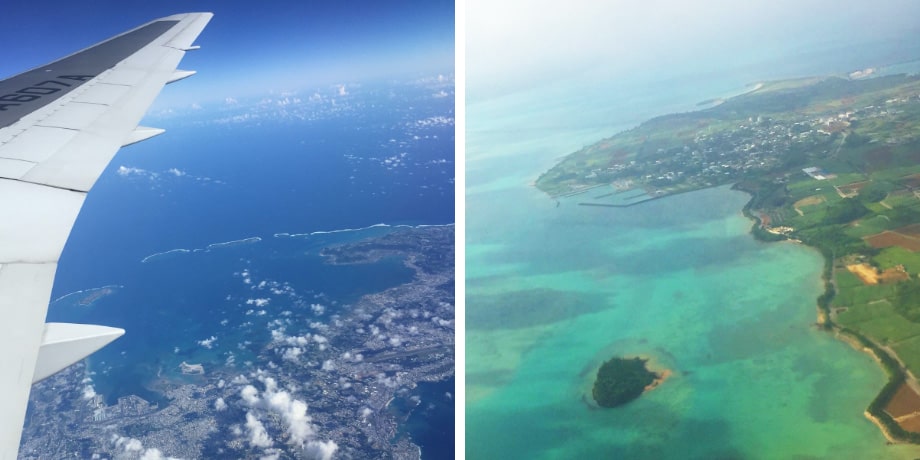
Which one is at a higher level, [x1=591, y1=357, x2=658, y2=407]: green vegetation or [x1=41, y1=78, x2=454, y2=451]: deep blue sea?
[x1=41, y1=78, x2=454, y2=451]: deep blue sea

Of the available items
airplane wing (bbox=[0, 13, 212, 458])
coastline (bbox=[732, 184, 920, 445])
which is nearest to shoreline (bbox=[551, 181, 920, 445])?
coastline (bbox=[732, 184, 920, 445])

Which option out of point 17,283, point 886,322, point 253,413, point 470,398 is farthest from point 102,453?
point 886,322

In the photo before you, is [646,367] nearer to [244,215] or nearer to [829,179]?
[829,179]

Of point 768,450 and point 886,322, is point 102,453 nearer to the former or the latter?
point 768,450

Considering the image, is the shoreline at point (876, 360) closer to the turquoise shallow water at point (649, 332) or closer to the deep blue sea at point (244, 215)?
the turquoise shallow water at point (649, 332)

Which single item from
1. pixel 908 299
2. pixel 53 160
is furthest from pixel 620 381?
pixel 53 160

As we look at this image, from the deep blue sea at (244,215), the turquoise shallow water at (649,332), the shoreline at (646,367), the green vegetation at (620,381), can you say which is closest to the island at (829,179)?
the turquoise shallow water at (649,332)

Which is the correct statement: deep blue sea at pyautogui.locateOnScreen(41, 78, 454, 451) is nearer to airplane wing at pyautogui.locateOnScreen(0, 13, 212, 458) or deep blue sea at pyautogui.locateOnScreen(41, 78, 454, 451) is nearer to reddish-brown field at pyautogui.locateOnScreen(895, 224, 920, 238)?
airplane wing at pyautogui.locateOnScreen(0, 13, 212, 458)
